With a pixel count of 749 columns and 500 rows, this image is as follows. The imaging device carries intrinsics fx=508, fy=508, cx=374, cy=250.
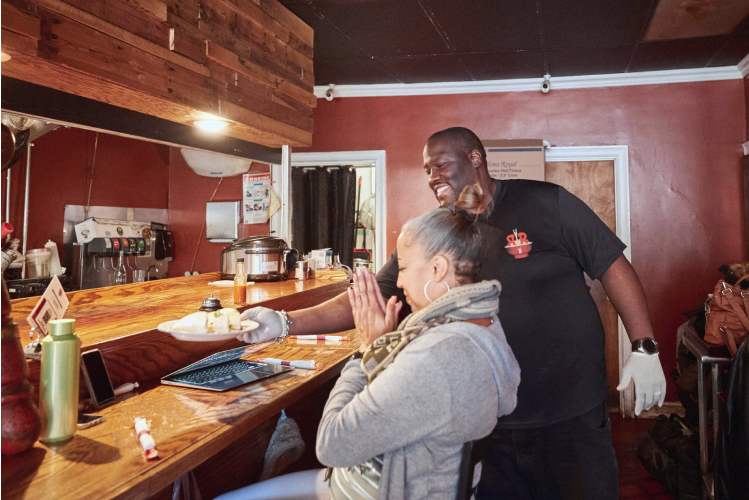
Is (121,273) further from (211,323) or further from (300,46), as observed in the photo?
(211,323)

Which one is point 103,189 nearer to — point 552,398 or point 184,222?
point 184,222

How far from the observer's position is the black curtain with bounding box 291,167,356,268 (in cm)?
462

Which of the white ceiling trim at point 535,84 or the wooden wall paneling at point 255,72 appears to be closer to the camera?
the wooden wall paneling at point 255,72

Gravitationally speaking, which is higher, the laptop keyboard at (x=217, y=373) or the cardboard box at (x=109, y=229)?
the cardboard box at (x=109, y=229)

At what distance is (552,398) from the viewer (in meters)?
1.66

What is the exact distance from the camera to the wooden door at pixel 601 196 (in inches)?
169

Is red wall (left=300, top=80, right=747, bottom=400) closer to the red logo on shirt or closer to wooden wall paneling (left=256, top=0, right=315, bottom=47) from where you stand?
wooden wall paneling (left=256, top=0, right=315, bottom=47)

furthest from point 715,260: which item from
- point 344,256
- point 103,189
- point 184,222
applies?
point 103,189

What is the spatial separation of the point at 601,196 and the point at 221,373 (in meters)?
3.72

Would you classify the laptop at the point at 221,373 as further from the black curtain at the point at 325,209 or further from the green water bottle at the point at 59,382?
the black curtain at the point at 325,209

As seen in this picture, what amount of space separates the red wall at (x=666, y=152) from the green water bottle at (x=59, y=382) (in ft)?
12.5

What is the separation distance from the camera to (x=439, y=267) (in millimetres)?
1221

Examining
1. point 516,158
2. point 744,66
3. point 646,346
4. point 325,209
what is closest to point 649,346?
point 646,346

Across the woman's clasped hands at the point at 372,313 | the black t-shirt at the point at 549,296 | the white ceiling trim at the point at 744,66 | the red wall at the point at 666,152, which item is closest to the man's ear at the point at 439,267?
the woman's clasped hands at the point at 372,313
